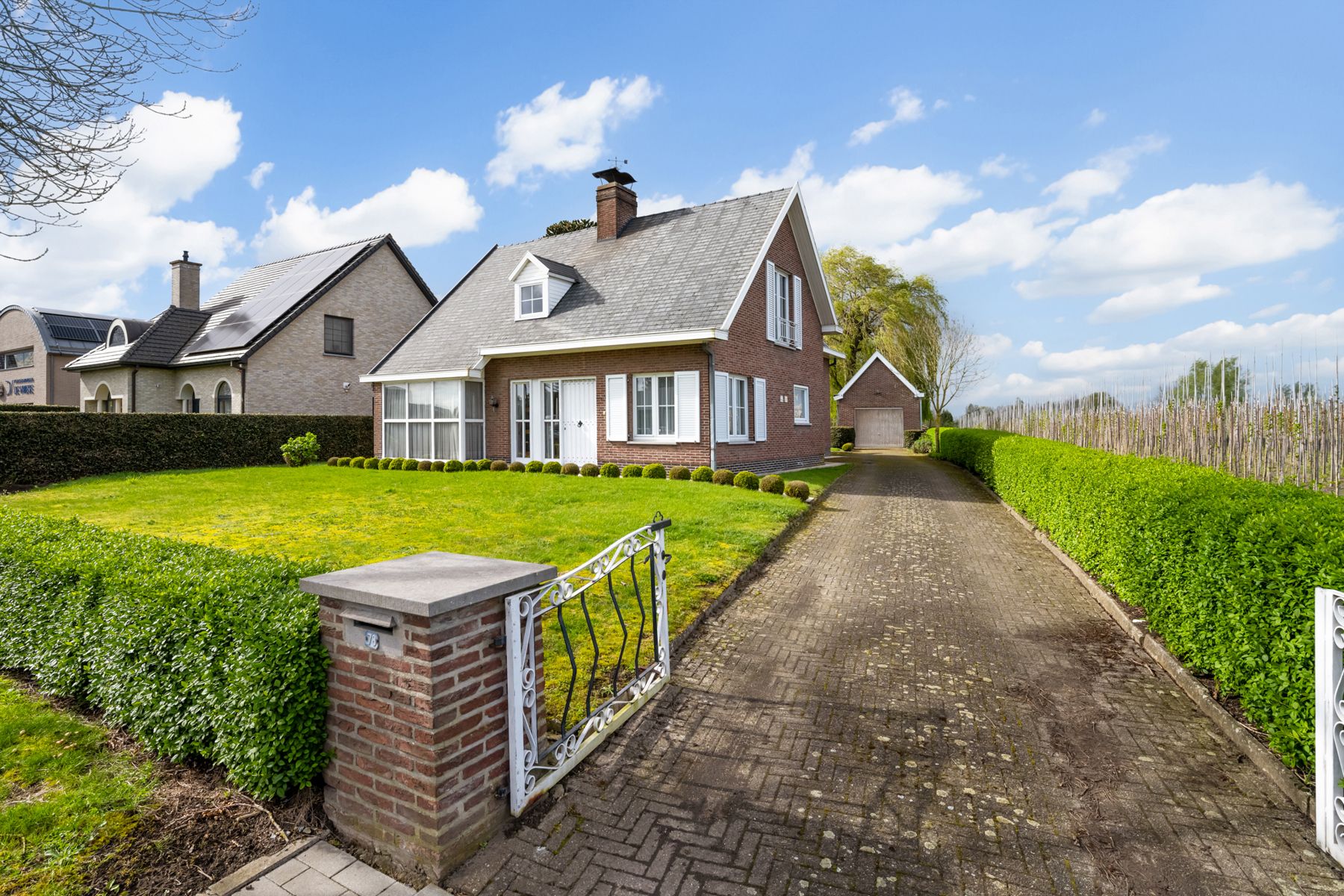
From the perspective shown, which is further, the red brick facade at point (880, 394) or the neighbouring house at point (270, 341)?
the red brick facade at point (880, 394)

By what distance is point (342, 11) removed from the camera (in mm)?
6816

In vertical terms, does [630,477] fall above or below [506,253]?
below

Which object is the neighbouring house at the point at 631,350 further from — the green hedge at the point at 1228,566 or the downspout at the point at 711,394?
the green hedge at the point at 1228,566

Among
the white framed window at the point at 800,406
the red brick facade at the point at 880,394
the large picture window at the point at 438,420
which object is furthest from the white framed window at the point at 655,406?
the red brick facade at the point at 880,394

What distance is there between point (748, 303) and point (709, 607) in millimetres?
12012

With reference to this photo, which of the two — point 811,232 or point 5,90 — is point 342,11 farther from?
point 811,232

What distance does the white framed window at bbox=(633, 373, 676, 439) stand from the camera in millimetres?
15992

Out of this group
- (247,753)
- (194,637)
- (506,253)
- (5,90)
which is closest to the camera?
(247,753)

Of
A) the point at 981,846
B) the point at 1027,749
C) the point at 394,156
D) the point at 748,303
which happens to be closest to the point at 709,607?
the point at 1027,749

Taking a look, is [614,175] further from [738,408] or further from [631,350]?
[738,408]

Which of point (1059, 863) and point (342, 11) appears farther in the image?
point (342, 11)

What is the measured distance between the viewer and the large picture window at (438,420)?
19.2 metres

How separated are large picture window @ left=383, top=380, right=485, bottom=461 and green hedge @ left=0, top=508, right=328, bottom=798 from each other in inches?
552

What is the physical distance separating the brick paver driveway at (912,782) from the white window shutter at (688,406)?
30.4 ft
